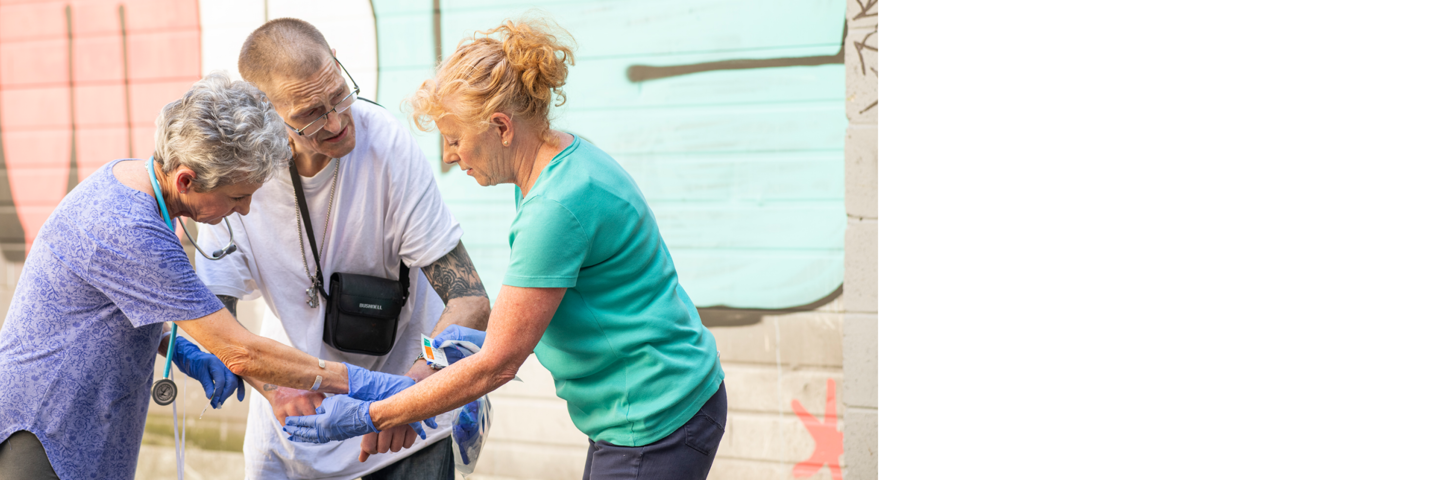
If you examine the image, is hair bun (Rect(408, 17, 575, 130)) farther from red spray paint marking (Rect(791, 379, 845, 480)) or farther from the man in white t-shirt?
red spray paint marking (Rect(791, 379, 845, 480))

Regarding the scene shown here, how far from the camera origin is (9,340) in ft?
5.64

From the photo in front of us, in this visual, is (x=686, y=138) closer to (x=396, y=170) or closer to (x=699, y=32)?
(x=699, y=32)

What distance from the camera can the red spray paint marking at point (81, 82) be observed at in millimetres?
4023

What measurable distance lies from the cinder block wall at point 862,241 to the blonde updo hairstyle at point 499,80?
1667 millimetres

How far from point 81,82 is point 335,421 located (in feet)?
11.4

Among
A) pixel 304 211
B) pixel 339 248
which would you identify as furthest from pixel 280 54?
pixel 339 248

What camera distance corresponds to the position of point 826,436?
11.1 feet

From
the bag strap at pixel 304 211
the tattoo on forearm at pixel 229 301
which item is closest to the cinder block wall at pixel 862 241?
the bag strap at pixel 304 211

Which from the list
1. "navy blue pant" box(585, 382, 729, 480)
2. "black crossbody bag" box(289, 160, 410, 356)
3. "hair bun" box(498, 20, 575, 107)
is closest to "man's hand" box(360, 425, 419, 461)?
"black crossbody bag" box(289, 160, 410, 356)

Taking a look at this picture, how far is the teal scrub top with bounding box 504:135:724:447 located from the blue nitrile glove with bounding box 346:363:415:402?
427mm

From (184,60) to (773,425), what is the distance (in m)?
3.14

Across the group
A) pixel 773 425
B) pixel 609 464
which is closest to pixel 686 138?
pixel 773 425

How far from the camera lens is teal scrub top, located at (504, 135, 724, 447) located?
5.23 ft

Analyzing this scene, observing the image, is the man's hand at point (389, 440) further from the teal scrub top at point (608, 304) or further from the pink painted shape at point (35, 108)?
the pink painted shape at point (35, 108)
